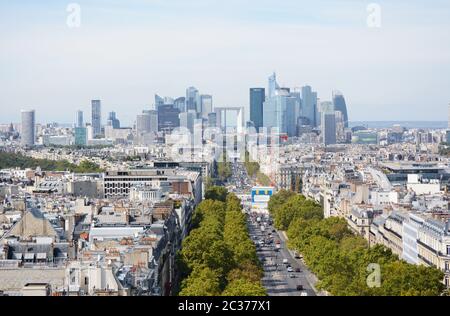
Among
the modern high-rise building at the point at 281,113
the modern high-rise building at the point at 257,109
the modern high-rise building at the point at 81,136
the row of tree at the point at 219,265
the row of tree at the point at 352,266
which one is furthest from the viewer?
the modern high-rise building at the point at 81,136

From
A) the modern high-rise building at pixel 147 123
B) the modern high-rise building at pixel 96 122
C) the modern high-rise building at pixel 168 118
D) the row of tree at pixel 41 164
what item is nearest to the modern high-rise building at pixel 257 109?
the modern high-rise building at pixel 168 118

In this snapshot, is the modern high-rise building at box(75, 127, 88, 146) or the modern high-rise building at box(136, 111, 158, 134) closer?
the modern high-rise building at box(136, 111, 158, 134)

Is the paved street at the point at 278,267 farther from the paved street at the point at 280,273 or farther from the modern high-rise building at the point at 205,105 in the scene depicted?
the modern high-rise building at the point at 205,105

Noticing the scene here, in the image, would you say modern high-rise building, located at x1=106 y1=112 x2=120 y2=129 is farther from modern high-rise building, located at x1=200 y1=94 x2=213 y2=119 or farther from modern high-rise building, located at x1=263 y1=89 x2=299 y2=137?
modern high-rise building, located at x1=263 y1=89 x2=299 y2=137

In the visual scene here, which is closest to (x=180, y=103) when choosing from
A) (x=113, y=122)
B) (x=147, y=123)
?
(x=113, y=122)

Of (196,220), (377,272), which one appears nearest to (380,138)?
(196,220)

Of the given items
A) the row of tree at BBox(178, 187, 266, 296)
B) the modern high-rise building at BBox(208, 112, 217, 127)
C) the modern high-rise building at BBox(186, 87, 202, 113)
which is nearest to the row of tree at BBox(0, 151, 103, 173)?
the modern high-rise building at BBox(186, 87, 202, 113)

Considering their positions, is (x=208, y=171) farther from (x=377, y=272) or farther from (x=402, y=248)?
(x=377, y=272)
